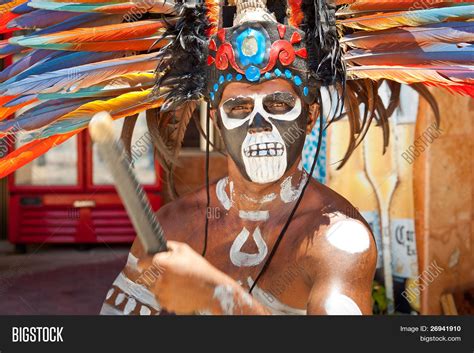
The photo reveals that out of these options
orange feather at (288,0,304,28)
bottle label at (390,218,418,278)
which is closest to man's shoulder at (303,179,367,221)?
orange feather at (288,0,304,28)

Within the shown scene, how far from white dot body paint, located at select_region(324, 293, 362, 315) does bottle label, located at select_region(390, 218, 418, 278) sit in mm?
2394

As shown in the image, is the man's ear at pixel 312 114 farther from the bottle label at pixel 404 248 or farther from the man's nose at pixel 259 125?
the bottle label at pixel 404 248

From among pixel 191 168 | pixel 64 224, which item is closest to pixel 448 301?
pixel 191 168

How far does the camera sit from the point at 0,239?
7262mm

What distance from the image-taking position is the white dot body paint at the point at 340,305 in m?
1.73

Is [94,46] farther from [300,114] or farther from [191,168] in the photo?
[191,168]

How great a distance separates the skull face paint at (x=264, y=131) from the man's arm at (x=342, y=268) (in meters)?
0.22

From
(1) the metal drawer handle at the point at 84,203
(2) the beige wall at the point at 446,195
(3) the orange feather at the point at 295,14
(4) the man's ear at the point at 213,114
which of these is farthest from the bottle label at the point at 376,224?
(1) the metal drawer handle at the point at 84,203

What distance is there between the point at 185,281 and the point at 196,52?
684mm

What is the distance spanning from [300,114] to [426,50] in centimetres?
38

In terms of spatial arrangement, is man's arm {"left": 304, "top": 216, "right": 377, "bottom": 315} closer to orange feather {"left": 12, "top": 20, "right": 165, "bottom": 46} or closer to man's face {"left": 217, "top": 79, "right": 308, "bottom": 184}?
man's face {"left": 217, "top": 79, "right": 308, "bottom": 184}

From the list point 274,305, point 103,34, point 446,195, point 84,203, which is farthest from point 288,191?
point 84,203

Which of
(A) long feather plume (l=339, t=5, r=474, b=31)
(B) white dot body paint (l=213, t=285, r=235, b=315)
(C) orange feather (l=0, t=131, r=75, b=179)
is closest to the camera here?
(B) white dot body paint (l=213, t=285, r=235, b=315)

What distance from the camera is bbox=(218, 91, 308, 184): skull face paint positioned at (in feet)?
6.15
